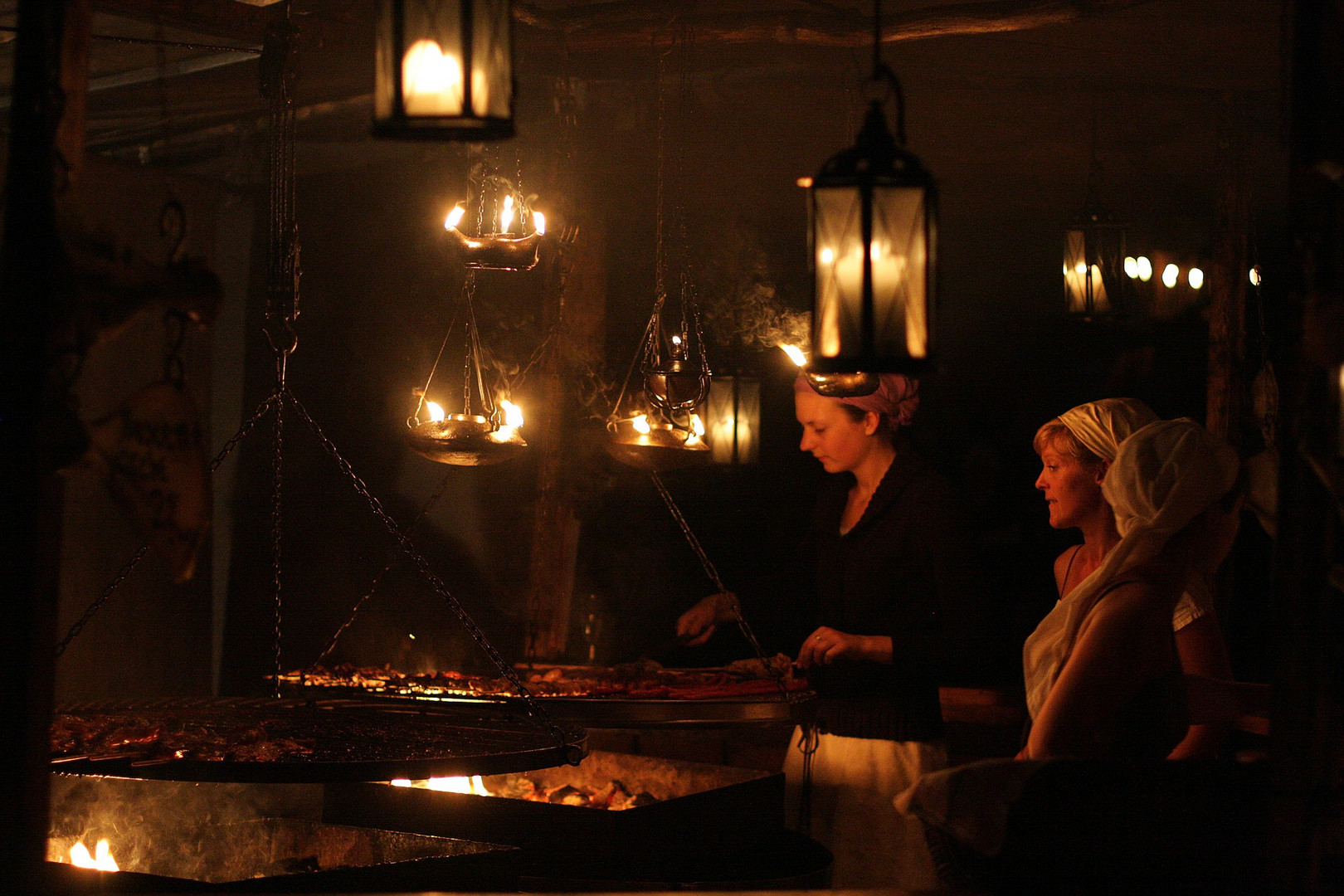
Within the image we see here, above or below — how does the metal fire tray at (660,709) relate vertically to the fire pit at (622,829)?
above

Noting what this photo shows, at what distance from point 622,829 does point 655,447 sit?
1.55 m

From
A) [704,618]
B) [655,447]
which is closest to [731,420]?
[704,618]

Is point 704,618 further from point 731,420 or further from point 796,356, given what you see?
point 731,420

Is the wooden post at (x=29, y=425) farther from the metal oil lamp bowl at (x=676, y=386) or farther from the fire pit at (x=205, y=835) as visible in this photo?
the metal oil lamp bowl at (x=676, y=386)

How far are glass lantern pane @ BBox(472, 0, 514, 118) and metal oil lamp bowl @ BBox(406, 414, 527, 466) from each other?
2.21 m

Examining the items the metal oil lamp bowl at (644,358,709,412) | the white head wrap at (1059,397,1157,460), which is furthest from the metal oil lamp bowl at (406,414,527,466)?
the white head wrap at (1059,397,1157,460)

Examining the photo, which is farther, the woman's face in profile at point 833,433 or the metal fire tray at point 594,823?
the woman's face in profile at point 833,433

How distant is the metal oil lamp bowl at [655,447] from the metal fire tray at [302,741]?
1.00m

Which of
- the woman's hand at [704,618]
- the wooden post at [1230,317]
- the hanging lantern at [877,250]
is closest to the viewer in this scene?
the hanging lantern at [877,250]

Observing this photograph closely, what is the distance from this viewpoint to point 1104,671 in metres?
2.55

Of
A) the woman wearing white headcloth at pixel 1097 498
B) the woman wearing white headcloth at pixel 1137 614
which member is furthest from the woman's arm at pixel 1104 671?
the woman wearing white headcloth at pixel 1097 498

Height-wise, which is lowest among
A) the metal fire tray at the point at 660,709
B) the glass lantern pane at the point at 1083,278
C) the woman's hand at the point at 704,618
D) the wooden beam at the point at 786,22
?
the metal fire tray at the point at 660,709

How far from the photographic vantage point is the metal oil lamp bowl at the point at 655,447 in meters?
4.92

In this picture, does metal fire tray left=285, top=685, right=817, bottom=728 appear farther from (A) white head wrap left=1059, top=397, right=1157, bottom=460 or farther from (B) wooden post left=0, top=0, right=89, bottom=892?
(B) wooden post left=0, top=0, right=89, bottom=892
